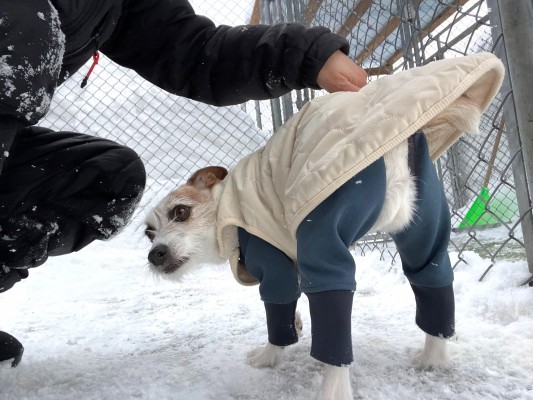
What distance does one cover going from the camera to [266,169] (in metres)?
1.38

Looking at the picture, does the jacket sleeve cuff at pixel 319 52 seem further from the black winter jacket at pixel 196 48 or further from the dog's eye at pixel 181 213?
the dog's eye at pixel 181 213

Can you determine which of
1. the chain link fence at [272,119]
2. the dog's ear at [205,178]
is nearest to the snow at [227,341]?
the dog's ear at [205,178]

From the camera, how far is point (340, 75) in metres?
1.43

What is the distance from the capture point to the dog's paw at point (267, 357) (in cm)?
149

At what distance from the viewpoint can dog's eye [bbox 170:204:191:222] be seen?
1.48 m

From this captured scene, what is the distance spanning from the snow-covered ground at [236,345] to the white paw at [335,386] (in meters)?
0.07

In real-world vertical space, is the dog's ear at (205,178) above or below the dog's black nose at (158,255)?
above

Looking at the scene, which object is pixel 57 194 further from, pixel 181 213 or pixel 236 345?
pixel 236 345

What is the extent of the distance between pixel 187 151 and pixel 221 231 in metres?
5.04

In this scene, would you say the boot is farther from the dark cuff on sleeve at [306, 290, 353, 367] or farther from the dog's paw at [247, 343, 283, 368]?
the dark cuff on sleeve at [306, 290, 353, 367]

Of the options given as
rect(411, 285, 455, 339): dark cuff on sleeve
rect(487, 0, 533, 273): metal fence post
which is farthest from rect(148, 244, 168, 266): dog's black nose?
rect(487, 0, 533, 273): metal fence post

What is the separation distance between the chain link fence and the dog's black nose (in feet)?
6.24

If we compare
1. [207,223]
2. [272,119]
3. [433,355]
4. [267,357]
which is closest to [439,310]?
[433,355]

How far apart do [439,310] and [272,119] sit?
300 cm
